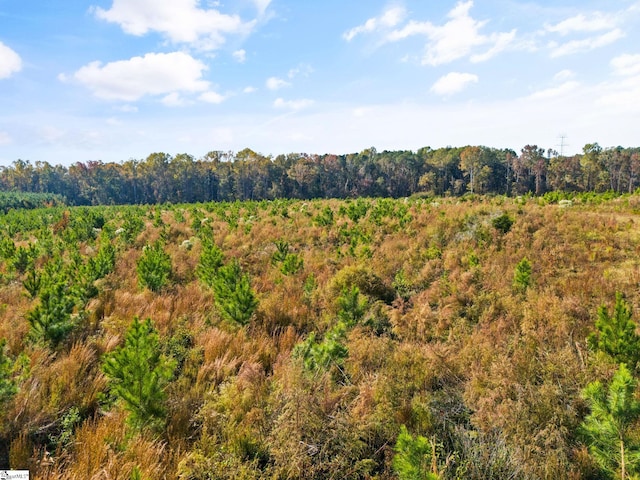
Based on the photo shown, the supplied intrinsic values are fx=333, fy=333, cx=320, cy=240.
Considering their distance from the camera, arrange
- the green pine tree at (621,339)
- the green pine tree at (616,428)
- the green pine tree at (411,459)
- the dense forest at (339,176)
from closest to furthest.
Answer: the green pine tree at (411,459) < the green pine tree at (616,428) < the green pine tree at (621,339) < the dense forest at (339,176)

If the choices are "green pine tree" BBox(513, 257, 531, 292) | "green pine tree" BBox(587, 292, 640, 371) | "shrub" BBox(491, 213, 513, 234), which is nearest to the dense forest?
"shrub" BBox(491, 213, 513, 234)

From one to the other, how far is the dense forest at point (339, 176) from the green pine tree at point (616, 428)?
58.7 meters

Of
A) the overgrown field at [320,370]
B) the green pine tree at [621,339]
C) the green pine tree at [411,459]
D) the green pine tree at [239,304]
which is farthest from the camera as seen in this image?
the green pine tree at [239,304]

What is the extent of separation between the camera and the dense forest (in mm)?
59312

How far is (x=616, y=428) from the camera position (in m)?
2.89

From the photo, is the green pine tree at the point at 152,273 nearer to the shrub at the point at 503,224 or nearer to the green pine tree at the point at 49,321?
the green pine tree at the point at 49,321

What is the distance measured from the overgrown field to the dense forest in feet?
176

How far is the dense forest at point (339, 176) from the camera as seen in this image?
5931cm

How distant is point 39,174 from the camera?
262 ft

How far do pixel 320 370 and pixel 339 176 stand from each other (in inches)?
2577

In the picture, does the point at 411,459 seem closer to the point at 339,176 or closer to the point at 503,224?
the point at 503,224

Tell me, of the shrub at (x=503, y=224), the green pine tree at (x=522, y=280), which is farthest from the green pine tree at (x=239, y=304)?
the shrub at (x=503, y=224)

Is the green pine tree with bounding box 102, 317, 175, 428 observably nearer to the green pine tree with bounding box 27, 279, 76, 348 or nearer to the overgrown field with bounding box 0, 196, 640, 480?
the overgrown field with bounding box 0, 196, 640, 480

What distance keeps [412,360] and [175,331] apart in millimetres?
4122
